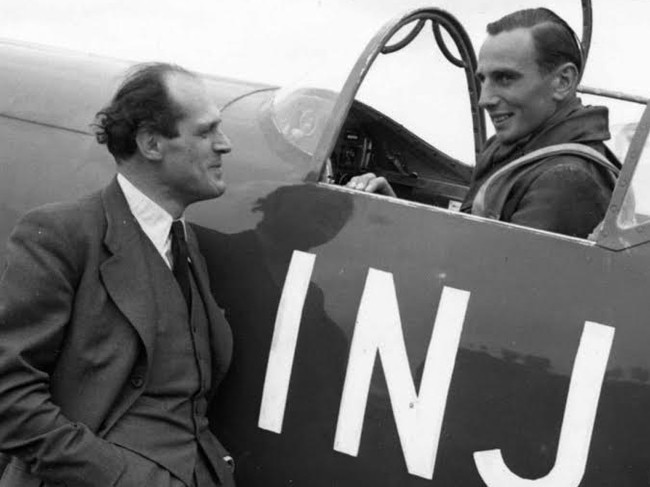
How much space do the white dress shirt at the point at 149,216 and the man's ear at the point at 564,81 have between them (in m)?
1.24

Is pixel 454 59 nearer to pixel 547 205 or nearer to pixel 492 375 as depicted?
pixel 547 205

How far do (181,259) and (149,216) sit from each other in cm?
15

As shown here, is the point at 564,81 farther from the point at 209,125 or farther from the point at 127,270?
the point at 127,270

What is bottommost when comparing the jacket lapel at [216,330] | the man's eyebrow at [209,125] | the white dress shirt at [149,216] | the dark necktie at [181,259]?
the jacket lapel at [216,330]

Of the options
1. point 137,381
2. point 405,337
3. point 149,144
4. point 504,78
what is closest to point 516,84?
point 504,78

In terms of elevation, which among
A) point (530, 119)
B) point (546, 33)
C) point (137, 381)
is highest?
point (546, 33)

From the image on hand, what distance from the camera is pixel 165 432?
2.52m

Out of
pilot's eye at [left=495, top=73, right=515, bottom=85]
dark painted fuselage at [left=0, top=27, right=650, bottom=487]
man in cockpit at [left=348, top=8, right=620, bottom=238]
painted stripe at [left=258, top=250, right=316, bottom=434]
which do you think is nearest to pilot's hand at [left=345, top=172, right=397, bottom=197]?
man in cockpit at [left=348, top=8, right=620, bottom=238]

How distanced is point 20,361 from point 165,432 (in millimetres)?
A: 424

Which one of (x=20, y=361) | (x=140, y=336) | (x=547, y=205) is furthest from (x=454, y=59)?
(x=20, y=361)

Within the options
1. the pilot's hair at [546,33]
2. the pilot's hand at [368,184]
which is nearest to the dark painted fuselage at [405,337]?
the pilot's hand at [368,184]

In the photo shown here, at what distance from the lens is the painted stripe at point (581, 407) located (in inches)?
95.5

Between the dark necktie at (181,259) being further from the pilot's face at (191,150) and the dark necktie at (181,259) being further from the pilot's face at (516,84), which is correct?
the pilot's face at (516,84)

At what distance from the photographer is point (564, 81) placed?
3033 mm
